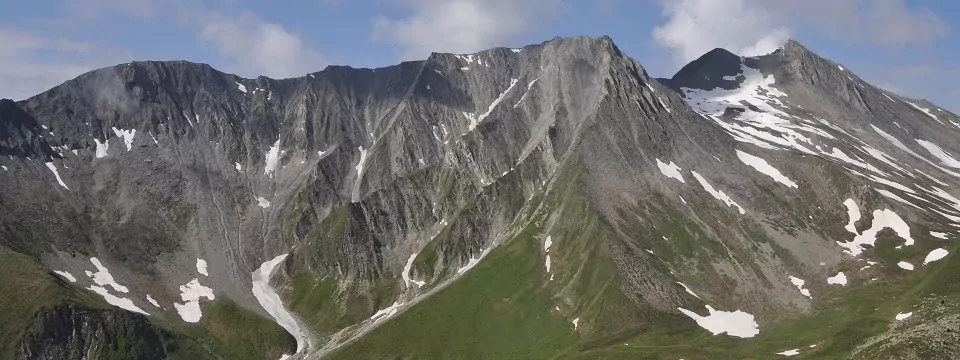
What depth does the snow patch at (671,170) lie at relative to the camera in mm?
183625

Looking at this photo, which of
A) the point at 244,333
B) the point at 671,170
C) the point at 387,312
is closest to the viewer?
the point at 244,333

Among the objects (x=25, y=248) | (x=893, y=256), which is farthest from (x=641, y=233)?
(x=25, y=248)

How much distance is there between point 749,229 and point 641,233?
25462 millimetres

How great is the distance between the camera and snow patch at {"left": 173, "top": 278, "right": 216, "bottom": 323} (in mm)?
173625

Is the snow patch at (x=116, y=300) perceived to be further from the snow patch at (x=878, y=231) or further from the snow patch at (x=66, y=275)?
the snow patch at (x=878, y=231)

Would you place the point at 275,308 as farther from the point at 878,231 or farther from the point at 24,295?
the point at 878,231

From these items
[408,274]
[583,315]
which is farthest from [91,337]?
[583,315]

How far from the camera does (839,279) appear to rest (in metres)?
148

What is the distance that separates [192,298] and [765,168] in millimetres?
148307

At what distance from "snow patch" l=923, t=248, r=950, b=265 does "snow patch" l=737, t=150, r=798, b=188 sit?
38247 millimetres

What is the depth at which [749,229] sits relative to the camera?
165375 mm

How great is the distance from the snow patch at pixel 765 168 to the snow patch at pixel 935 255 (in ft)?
125

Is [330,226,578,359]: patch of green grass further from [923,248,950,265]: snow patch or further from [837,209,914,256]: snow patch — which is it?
[923,248,950,265]: snow patch

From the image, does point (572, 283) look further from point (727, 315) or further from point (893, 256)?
point (893, 256)
